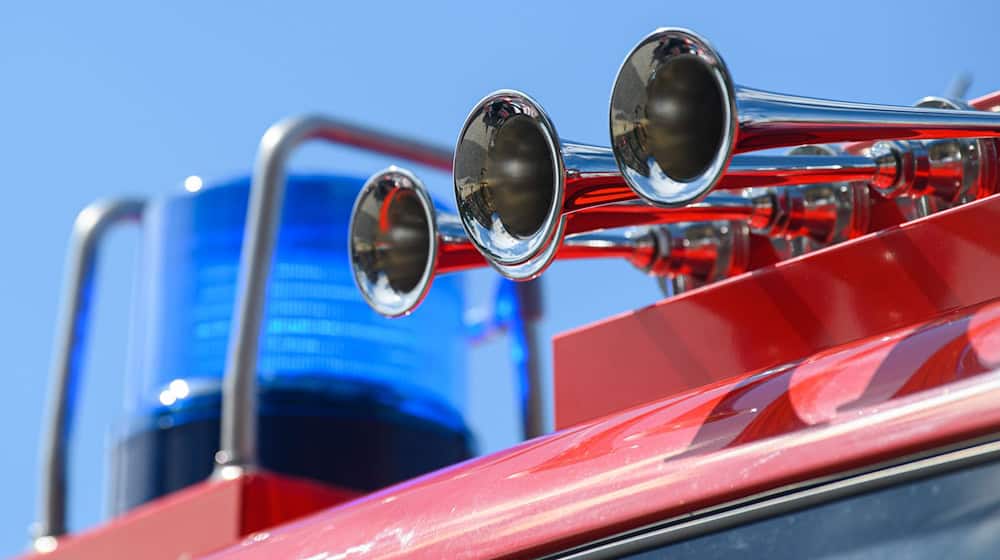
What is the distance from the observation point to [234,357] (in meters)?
2.81

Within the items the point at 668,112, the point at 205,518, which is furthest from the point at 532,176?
the point at 205,518

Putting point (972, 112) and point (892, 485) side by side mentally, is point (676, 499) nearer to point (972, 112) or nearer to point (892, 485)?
point (892, 485)

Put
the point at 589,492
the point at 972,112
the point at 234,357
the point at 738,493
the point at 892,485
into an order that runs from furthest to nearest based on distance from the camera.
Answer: the point at 234,357 < the point at 972,112 < the point at 589,492 < the point at 738,493 < the point at 892,485

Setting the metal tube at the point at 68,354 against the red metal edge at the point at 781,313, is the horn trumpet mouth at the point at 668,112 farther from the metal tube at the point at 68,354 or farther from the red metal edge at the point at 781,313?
the metal tube at the point at 68,354

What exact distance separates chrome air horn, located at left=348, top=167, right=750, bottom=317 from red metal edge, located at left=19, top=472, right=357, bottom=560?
2.07 feet

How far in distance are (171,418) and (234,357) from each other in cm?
31

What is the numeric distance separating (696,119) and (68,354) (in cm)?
220

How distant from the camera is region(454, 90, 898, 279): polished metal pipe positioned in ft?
5.26

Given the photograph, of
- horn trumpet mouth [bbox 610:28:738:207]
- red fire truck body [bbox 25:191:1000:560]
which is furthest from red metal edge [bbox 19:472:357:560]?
horn trumpet mouth [bbox 610:28:738:207]

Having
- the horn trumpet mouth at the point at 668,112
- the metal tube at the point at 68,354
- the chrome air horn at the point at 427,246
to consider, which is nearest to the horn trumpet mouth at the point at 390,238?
the chrome air horn at the point at 427,246

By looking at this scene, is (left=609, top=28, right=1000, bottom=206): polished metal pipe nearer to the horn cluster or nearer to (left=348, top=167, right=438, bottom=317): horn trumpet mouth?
the horn cluster

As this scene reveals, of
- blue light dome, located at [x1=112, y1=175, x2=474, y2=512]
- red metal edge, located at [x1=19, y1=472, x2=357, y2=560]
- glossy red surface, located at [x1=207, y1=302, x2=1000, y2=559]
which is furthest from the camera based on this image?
blue light dome, located at [x1=112, y1=175, x2=474, y2=512]

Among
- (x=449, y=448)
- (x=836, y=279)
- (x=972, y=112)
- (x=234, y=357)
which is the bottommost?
(x=449, y=448)

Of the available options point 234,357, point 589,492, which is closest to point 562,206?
point 589,492
